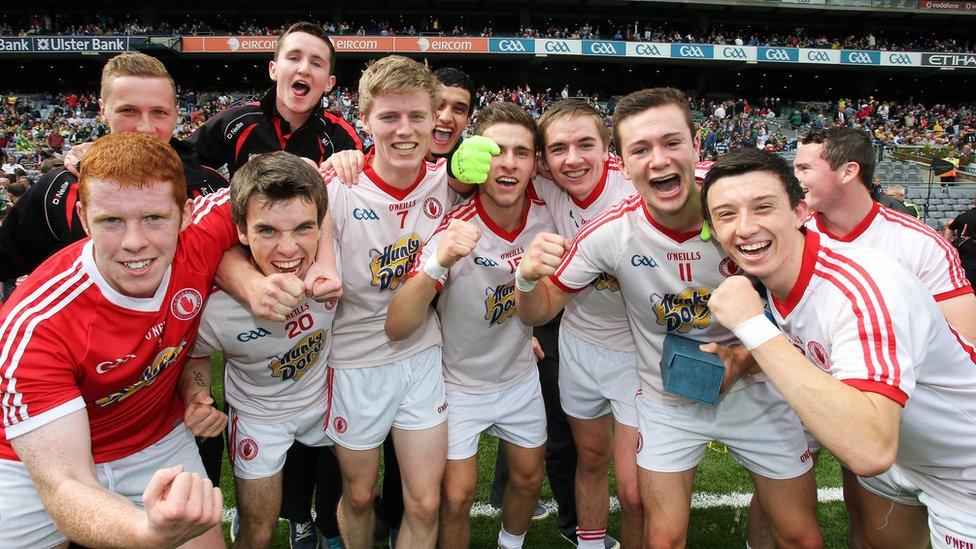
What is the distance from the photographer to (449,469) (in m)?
3.22

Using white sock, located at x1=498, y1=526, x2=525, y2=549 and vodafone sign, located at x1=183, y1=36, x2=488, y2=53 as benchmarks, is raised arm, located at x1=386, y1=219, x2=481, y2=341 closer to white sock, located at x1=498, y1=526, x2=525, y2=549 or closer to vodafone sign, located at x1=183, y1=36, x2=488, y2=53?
white sock, located at x1=498, y1=526, x2=525, y2=549

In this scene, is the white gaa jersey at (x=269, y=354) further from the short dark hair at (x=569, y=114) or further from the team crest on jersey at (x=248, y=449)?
the short dark hair at (x=569, y=114)

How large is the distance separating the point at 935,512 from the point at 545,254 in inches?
78.7

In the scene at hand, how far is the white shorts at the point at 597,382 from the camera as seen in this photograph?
135 inches

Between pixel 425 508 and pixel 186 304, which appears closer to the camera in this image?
pixel 186 304

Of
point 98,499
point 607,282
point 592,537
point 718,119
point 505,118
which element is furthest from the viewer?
point 718,119

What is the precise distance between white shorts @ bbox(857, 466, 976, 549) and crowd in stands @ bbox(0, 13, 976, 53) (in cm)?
3141

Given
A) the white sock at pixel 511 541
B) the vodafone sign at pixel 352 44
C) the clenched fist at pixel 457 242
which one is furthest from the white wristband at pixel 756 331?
the vodafone sign at pixel 352 44

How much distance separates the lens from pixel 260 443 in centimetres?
303

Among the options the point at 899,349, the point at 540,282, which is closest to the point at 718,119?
the point at 540,282

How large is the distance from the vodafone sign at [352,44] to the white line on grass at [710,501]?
29.0 meters

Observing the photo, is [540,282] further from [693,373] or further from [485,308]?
[693,373]

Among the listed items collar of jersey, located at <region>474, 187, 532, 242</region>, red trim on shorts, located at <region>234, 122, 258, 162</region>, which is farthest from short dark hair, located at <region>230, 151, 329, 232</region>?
red trim on shorts, located at <region>234, 122, 258, 162</region>

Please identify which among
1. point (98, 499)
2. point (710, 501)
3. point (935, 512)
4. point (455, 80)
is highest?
point (455, 80)
